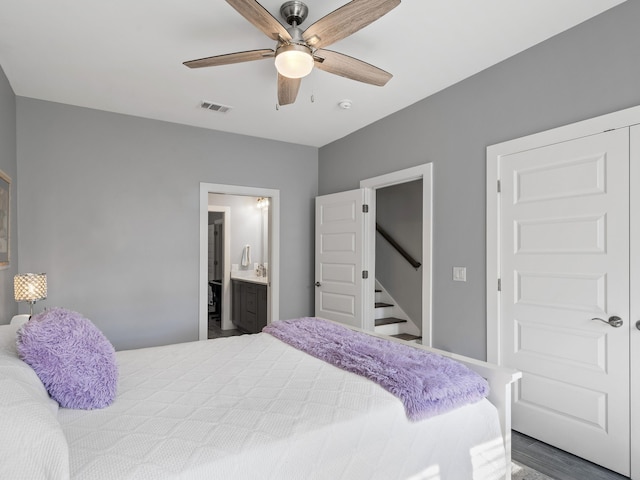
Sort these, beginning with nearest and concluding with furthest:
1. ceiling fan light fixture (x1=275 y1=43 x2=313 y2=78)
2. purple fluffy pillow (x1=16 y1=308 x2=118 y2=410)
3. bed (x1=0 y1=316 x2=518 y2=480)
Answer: bed (x1=0 y1=316 x2=518 y2=480)
purple fluffy pillow (x1=16 y1=308 x2=118 y2=410)
ceiling fan light fixture (x1=275 y1=43 x2=313 y2=78)

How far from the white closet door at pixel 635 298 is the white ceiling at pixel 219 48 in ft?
3.03

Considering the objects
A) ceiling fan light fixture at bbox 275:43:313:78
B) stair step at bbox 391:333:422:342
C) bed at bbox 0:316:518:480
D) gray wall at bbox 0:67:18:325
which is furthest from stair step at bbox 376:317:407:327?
gray wall at bbox 0:67:18:325

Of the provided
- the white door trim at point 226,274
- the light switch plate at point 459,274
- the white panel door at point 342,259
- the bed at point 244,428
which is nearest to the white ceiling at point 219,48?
the white panel door at point 342,259

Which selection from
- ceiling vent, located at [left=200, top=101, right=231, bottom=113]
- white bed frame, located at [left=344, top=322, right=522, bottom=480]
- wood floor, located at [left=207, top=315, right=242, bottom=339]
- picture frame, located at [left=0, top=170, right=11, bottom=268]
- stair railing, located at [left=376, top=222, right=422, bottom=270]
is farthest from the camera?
wood floor, located at [left=207, top=315, right=242, bottom=339]

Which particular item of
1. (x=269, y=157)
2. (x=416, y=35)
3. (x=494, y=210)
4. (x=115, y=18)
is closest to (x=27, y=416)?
(x=115, y=18)

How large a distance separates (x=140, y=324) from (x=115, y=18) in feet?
9.06

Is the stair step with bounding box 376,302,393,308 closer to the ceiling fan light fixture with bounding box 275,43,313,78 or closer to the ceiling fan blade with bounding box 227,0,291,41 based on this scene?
the ceiling fan light fixture with bounding box 275,43,313,78

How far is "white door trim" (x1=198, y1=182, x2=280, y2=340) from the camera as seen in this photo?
4148 millimetres

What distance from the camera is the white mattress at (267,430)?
3.91 ft

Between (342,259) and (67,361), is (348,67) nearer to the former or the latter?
(67,361)

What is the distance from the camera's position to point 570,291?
7.82ft

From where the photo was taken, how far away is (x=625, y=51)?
7.06ft

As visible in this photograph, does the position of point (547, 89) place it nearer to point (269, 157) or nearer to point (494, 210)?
point (494, 210)

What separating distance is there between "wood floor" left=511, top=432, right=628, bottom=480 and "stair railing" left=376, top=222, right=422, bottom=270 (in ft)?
7.43
